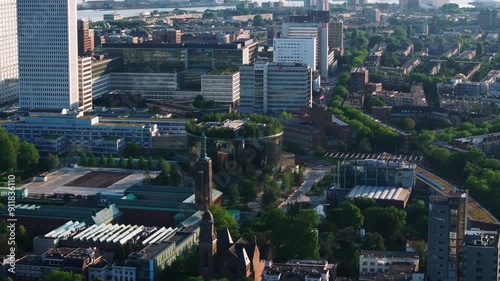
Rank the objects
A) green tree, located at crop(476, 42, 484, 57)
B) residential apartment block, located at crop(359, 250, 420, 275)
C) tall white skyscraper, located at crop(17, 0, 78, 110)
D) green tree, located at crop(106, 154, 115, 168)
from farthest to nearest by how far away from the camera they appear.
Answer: green tree, located at crop(476, 42, 484, 57), tall white skyscraper, located at crop(17, 0, 78, 110), green tree, located at crop(106, 154, 115, 168), residential apartment block, located at crop(359, 250, 420, 275)

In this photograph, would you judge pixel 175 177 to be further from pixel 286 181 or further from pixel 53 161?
pixel 53 161

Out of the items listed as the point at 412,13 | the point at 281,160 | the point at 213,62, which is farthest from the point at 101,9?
the point at 281,160

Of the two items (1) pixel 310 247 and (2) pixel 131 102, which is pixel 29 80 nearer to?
(2) pixel 131 102

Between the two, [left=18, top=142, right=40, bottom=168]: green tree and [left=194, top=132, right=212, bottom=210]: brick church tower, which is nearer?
[left=194, top=132, right=212, bottom=210]: brick church tower

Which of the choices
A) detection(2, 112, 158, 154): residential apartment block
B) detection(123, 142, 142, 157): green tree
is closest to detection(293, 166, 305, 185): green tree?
detection(123, 142, 142, 157): green tree

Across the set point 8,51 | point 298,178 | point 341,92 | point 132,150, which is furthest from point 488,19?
point 298,178

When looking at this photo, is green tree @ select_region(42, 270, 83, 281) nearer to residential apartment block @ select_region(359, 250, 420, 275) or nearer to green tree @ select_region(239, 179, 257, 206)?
residential apartment block @ select_region(359, 250, 420, 275)

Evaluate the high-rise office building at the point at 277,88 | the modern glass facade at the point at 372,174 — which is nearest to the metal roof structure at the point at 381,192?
the modern glass facade at the point at 372,174
